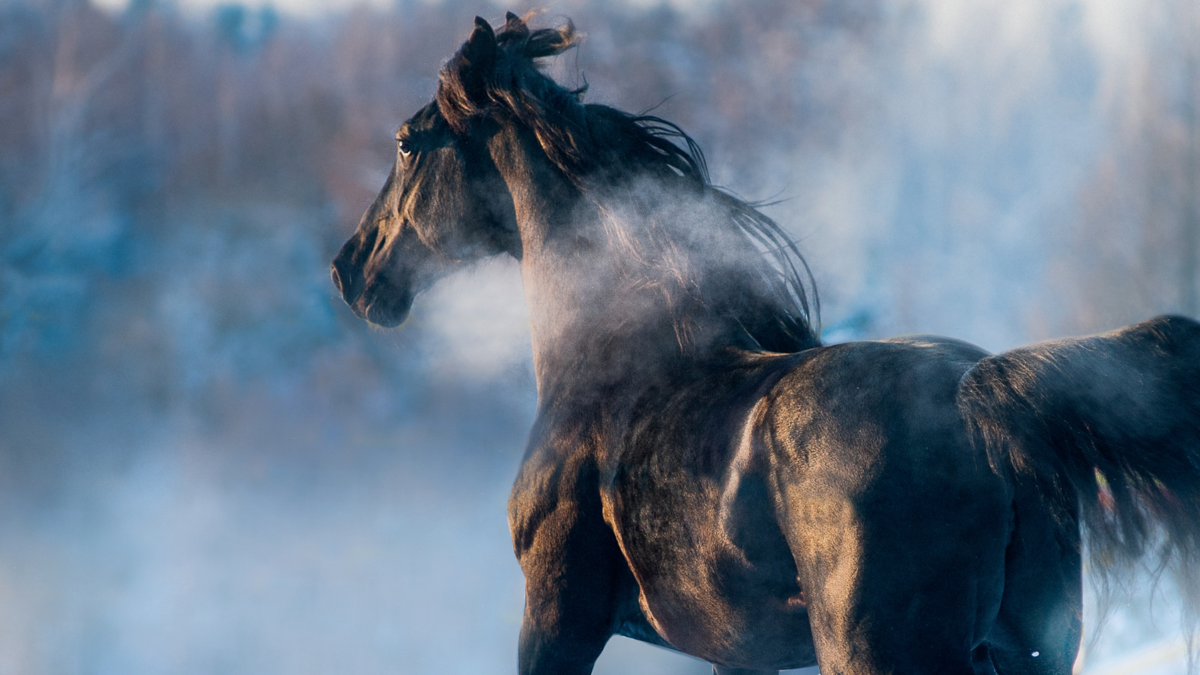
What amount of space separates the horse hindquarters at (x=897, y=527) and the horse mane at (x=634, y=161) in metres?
0.51

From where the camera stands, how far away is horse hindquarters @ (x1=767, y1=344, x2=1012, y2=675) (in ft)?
2.92

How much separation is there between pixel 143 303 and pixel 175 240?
14.7 inches

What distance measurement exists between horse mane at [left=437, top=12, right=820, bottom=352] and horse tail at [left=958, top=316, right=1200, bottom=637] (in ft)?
2.05

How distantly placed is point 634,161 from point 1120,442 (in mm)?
1057

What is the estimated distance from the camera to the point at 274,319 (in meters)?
4.07

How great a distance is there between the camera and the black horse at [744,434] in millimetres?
873

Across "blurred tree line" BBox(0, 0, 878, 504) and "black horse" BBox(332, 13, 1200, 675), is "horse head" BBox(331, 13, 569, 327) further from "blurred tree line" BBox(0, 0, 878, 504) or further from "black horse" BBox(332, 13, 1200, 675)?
"blurred tree line" BBox(0, 0, 878, 504)

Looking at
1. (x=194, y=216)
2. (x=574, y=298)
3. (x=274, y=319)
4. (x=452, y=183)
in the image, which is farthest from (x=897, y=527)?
(x=194, y=216)

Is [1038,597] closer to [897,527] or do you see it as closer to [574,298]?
[897,527]

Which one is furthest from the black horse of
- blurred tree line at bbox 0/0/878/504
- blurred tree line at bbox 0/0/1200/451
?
blurred tree line at bbox 0/0/878/504

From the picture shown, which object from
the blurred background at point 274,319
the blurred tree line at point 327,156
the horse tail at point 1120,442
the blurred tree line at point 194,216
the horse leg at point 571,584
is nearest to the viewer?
the horse tail at point 1120,442

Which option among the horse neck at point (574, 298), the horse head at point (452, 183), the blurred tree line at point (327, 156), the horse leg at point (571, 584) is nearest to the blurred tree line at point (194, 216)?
the blurred tree line at point (327, 156)

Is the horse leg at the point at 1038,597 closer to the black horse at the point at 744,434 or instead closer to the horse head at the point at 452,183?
the black horse at the point at 744,434

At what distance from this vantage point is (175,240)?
4.11 metres
